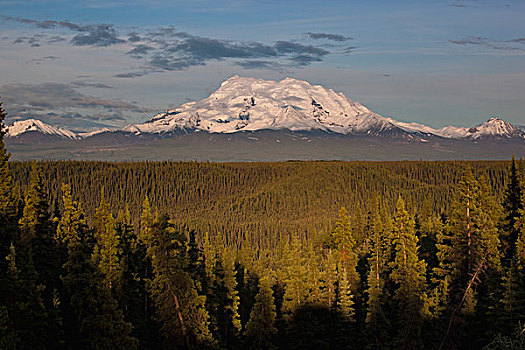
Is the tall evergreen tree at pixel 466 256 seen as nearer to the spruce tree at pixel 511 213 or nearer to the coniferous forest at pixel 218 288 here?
the coniferous forest at pixel 218 288

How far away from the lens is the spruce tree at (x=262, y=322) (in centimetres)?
5534

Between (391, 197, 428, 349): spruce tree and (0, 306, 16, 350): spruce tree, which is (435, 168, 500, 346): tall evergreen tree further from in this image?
(0, 306, 16, 350): spruce tree

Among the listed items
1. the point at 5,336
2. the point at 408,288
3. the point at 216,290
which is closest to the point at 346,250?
the point at 216,290

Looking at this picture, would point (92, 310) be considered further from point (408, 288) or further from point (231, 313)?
point (408, 288)

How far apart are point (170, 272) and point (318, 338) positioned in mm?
26456

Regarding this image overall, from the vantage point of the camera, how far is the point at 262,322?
55625 mm

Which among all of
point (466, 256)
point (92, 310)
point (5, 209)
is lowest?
point (92, 310)

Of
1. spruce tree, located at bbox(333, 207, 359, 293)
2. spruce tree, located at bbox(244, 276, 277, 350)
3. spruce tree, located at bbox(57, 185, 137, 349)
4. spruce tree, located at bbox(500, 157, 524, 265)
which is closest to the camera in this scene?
spruce tree, located at bbox(57, 185, 137, 349)

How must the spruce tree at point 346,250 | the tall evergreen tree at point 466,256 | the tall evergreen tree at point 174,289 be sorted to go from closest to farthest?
the tall evergreen tree at point 174,289, the tall evergreen tree at point 466,256, the spruce tree at point 346,250

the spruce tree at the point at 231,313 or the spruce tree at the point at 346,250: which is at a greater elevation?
the spruce tree at the point at 346,250

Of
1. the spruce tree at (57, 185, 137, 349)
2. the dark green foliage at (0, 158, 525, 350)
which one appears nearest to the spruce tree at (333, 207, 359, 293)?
the dark green foliage at (0, 158, 525, 350)

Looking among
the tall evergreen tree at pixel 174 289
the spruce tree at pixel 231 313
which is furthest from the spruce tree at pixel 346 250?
the tall evergreen tree at pixel 174 289

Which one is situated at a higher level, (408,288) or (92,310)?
(92,310)

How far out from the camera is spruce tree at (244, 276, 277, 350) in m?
55.3
